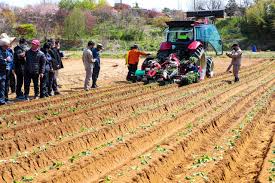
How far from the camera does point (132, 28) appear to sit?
41.1 m

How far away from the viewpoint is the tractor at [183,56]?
520 inches

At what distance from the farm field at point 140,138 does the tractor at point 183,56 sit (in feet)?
5.86

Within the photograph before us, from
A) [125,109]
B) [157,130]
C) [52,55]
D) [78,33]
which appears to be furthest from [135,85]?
[78,33]

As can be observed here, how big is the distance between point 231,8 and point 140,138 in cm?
5097

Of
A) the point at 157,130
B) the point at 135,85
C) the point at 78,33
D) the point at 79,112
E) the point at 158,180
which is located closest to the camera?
the point at 158,180

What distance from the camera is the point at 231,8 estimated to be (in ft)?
181

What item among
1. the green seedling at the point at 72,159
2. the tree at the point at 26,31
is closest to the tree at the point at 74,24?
the tree at the point at 26,31

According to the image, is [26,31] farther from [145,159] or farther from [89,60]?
[145,159]

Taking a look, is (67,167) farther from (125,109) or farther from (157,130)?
(125,109)

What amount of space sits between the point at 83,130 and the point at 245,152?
2763 mm

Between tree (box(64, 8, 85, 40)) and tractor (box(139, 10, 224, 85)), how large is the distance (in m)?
22.7

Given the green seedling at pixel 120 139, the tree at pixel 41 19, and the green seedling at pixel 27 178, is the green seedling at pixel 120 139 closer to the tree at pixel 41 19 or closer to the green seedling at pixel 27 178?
the green seedling at pixel 27 178

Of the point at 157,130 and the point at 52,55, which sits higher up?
the point at 52,55

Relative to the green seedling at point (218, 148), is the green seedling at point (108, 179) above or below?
above
